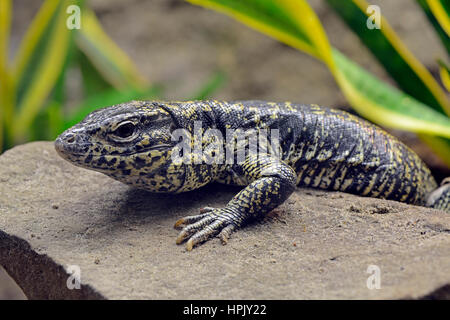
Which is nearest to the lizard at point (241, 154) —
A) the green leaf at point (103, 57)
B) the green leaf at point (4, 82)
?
the green leaf at point (4, 82)

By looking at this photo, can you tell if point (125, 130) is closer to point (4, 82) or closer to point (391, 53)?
point (391, 53)

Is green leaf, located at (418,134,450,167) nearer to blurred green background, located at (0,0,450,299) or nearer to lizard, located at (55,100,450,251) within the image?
blurred green background, located at (0,0,450,299)

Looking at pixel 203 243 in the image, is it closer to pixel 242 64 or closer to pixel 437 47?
pixel 437 47

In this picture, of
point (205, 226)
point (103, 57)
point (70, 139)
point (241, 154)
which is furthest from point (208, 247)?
point (103, 57)

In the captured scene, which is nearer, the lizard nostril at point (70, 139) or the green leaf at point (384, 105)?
the lizard nostril at point (70, 139)

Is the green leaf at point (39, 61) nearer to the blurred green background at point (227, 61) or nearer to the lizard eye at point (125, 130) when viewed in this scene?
the blurred green background at point (227, 61)

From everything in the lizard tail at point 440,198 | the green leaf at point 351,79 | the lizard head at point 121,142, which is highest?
the green leaf at point 351,79
